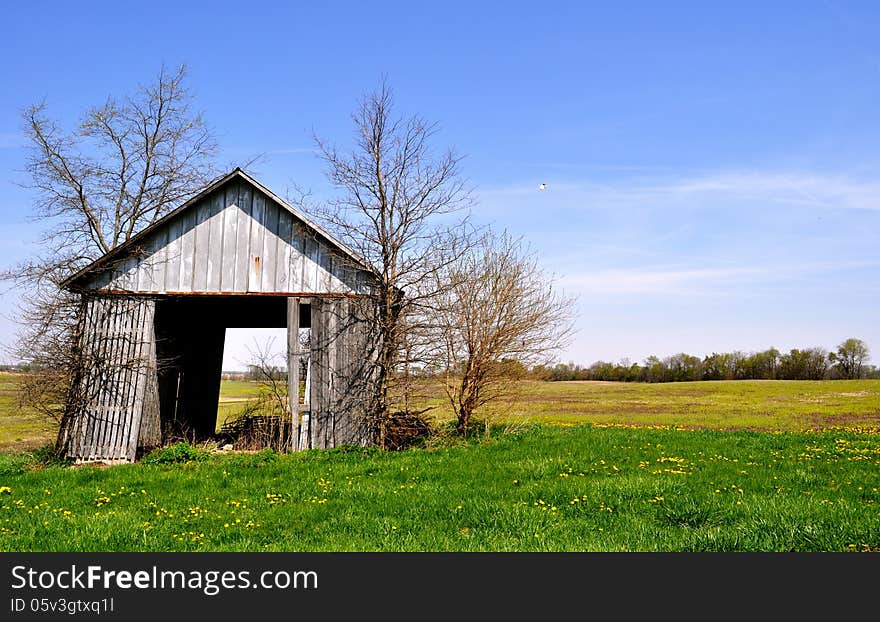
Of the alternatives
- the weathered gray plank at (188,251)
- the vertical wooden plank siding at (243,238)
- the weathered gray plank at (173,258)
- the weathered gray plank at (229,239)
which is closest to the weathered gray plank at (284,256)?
the vertical wooden plank siding at (243,238)

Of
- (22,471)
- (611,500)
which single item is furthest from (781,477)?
(22,471)

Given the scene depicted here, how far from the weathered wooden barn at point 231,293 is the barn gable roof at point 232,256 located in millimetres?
23

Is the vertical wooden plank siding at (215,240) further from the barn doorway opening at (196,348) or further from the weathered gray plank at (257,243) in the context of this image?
the weathered gray plank at (257,243)

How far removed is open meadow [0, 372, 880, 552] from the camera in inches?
300

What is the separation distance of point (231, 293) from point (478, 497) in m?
8.44

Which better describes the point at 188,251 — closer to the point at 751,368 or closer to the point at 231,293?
→ the point at 231,293

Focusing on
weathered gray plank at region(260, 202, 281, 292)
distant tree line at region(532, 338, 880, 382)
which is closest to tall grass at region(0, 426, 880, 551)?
weathered gray plank at region(260, 202, 281, 292)

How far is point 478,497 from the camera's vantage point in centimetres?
980

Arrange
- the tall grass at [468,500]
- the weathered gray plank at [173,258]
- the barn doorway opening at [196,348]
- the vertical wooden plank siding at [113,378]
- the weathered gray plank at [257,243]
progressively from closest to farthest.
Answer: the tall grass at [468,500] < the vertical wooden plank siding at [113,378] < the weathered gray plank at [257,243] < the weathered gray plank at [173,258] < the barn doorway opening at [196,348]

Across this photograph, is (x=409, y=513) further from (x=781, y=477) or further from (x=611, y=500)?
(x=781, y=477)

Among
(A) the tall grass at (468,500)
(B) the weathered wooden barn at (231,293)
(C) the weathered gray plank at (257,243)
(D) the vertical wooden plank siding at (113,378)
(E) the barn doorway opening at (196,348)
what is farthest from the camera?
(E) the barn doorway opening at (196,348)

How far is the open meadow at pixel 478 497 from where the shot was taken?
300 inches

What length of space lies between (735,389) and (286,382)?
53806mm

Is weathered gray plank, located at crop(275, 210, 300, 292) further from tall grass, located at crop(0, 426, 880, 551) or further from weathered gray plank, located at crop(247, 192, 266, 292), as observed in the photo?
tall grass, located at crop(0, 426, 880, 551)
